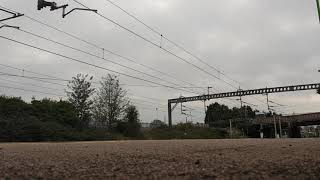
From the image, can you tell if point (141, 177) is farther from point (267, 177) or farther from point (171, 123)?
point (171, 123)

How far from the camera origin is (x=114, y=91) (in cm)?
7225

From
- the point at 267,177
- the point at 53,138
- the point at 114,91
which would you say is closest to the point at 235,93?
the point at 114,91

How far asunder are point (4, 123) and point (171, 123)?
4031cm

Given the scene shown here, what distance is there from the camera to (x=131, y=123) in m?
69.1

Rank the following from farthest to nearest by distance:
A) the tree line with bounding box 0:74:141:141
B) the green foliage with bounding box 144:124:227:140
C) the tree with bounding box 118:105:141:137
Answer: the green foliage with bounding box 144:124:227:140 → the tree with bounding box 118:105:141:137 → the tree line with bounding box 0:74:141:141

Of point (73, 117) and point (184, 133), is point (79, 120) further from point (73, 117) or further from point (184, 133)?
point (184, 133)

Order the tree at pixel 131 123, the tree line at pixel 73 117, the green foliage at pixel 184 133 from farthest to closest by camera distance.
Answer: the green foliage at pixel 184 133
the tree at pixel 131 123
the tree line at pixel 73 117

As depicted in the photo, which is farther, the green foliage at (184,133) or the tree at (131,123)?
the green foliage at (184,133)

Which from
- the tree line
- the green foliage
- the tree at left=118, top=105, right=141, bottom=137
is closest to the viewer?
the tree line

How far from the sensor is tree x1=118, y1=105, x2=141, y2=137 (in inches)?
2692

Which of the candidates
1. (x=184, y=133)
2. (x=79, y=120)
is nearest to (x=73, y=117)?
(x=79, y=120)

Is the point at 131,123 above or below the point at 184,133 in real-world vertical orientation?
above

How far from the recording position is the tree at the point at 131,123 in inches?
2692

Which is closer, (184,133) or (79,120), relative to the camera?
(79,120)
